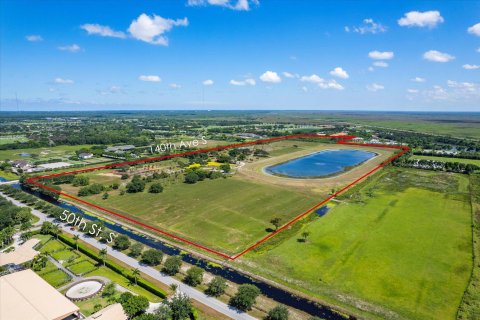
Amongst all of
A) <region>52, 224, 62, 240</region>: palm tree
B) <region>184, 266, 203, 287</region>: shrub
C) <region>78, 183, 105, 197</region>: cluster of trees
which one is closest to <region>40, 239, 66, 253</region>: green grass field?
<region>52, 224, 62, 240</region>: palm tree

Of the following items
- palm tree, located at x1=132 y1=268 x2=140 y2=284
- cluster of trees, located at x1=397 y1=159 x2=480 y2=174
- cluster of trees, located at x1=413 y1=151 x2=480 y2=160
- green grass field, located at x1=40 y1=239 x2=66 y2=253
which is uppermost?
cluster of trees, located at x1=413 y1=151 x2=480 y2=160

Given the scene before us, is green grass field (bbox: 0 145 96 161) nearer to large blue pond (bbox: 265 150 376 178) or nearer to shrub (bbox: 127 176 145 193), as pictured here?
shrub (bbox: 127 176 145 193)

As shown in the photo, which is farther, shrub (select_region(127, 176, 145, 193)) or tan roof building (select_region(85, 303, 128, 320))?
shrub (select_region(127, 176, 145, 193))

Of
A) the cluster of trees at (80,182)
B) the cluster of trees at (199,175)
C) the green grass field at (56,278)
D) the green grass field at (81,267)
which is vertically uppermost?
the cluster of trees at (199,175)

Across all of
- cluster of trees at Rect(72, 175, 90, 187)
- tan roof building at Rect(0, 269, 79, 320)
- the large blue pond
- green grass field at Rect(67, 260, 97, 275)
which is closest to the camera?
tan roof building at Rect(0, 269, 79, 320)

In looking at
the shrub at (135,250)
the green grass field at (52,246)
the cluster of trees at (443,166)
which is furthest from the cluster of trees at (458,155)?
the green grass field at (52,246)

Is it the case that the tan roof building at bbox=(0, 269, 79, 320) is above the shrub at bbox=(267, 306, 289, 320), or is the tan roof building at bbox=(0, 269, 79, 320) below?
above

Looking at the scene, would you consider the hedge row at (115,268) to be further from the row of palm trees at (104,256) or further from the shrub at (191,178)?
the shrub at (191,178)
